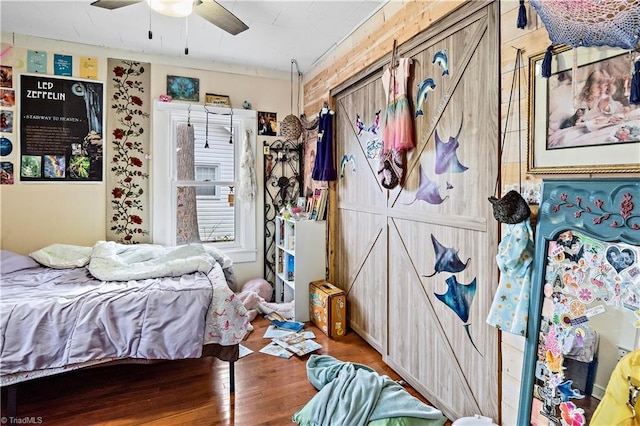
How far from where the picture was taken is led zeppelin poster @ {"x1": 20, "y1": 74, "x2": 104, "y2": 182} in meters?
3.28

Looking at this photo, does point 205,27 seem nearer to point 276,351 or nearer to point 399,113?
point 399,113

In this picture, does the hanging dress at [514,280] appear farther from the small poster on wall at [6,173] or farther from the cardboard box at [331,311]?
the small poster on wall at [6,173]

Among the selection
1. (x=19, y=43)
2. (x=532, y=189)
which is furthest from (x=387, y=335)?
(x=19, y=43)

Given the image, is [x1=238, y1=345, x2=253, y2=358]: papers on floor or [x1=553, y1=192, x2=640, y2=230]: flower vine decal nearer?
[x1=553, y1=192, x2=640, y2=230]: flower vine decal

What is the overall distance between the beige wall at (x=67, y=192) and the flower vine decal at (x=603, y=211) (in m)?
3.53

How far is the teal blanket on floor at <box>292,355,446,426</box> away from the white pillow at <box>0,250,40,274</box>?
2487 mm

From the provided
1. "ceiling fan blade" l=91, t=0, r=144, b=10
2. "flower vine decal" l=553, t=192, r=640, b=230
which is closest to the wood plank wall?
"flower vine decal" l=553, t=192, r=640, b=230

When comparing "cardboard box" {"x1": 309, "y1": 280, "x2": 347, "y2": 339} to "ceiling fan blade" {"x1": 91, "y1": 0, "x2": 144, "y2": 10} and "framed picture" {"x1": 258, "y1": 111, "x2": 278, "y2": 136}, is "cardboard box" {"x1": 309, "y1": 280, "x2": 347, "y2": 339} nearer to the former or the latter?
"framed picture" {"x1": 258, "y1": 111, "x2": 278, "y2": 136}

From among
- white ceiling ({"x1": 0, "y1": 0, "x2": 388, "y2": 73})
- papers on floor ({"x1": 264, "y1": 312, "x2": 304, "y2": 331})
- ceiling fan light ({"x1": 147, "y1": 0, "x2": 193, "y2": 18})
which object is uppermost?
white ceiling ({"x1": 0, "y1": 0, "x2": 388, "y2": 73})

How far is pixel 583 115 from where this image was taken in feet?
4.40

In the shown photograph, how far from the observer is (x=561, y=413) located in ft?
4.54

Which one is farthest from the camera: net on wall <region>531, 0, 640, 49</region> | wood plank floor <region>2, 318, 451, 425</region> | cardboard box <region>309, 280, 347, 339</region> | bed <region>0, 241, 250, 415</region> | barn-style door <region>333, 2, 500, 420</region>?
cardboard box <region>309, 280, 347, 339</region>

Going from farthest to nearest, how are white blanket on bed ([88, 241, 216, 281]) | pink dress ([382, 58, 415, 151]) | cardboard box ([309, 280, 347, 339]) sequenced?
cardboard box ([309, 280, 347, 339]) < white blanket on bed ([88, 241, 216, 281]) < pink dress ([382, 58, 415, 151])

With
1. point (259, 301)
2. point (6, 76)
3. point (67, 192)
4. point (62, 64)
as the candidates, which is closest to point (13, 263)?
point (67, 192)
